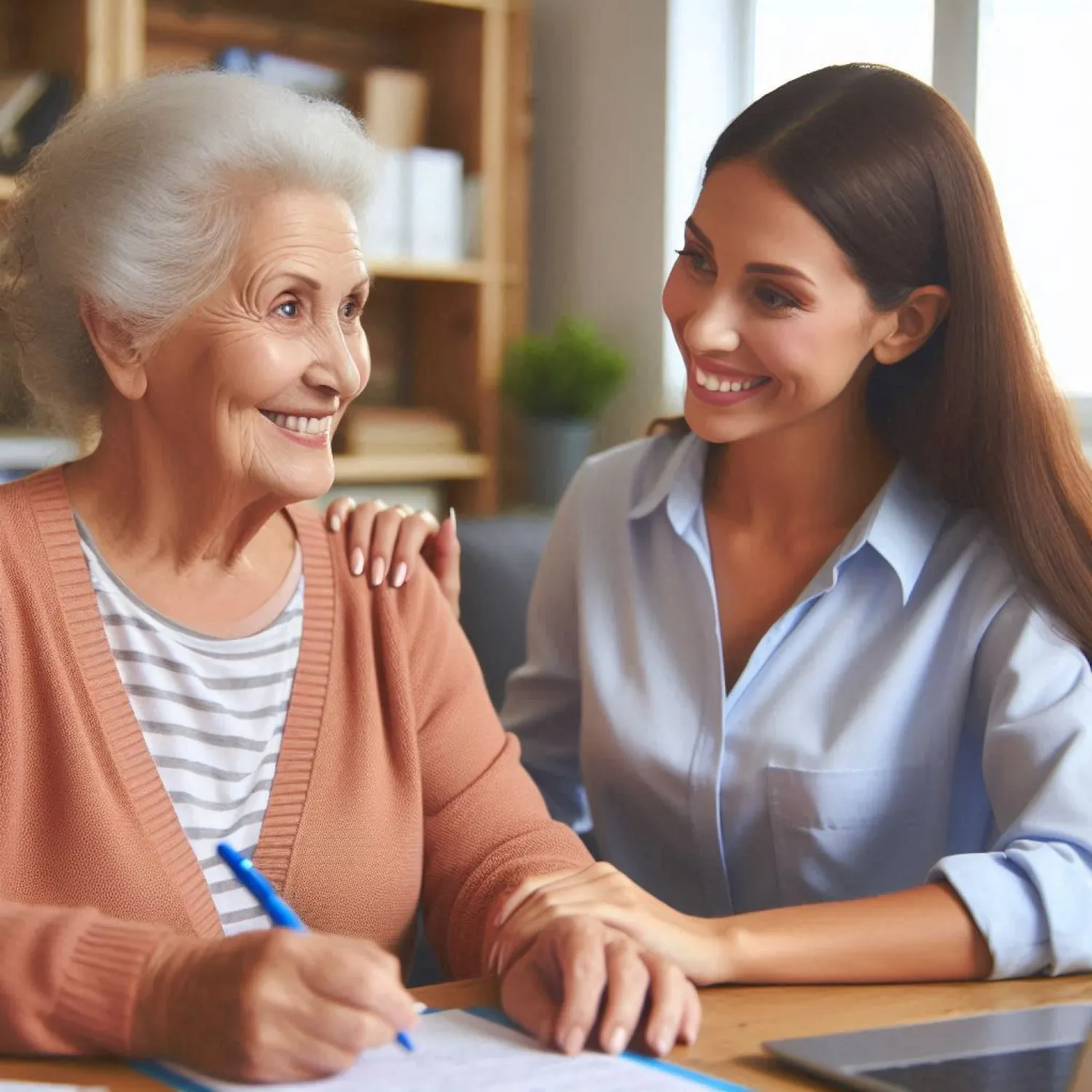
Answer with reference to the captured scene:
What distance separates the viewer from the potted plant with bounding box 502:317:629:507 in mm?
3541

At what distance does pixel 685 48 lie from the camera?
358cm

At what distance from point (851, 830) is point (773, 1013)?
0.43 metres

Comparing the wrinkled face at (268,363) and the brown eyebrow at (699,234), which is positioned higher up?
the brown eyebrow at (699,234)

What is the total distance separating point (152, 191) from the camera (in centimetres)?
128

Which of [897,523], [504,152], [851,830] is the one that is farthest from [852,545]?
[504,152]

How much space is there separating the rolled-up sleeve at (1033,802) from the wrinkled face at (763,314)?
0.30 metres

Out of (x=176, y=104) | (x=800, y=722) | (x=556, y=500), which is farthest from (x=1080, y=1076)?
(x=556, y=500)

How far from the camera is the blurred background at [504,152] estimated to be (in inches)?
134

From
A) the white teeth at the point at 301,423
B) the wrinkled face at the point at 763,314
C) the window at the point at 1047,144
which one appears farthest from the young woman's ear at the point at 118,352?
the window at the point at 1047,144

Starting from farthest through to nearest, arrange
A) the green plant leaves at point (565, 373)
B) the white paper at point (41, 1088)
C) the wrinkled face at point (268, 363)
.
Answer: the green plant leaves at point (565, 373)
the wrinkled face at point (268, 363)
the white paper at point (41, 1088)

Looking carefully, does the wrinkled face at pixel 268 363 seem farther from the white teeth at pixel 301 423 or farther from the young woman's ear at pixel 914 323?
the young woman's ear at pixel 914 323

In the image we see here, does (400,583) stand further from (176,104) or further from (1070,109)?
(1070,109)

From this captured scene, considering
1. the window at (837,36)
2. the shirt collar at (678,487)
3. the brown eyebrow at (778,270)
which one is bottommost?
the shirt collar at (678,487)

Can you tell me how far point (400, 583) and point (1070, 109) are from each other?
2.18 m
